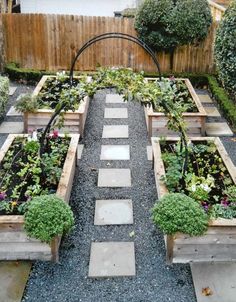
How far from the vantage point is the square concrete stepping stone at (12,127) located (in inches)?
298

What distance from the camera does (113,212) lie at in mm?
5223

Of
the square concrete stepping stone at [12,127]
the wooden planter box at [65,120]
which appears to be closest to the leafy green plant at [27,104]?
the wooden planter box at [65,120]

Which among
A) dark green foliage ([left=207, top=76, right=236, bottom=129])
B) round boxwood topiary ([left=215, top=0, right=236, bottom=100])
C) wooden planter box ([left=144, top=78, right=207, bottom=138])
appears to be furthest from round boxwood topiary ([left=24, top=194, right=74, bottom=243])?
round boxwood topiary ([left=215, top=0, right=236, bottom=100])

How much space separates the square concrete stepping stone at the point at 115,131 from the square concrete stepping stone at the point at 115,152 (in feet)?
1.52

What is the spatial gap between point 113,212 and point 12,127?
11.1 ft

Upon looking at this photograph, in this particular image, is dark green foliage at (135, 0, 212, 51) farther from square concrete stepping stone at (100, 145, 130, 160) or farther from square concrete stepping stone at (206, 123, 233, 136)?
square concrete stepping stone at (100, 145, 130, 160)

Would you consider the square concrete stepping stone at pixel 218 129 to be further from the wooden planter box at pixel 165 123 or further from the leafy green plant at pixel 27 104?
the leafy green plant at pixel 27 104

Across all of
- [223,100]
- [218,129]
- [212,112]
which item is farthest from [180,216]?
[223,100]

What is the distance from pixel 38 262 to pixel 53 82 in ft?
16.6

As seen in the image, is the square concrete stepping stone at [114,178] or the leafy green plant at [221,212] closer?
the leafy green plant at [221,212]

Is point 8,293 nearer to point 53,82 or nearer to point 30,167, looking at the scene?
point 30,167

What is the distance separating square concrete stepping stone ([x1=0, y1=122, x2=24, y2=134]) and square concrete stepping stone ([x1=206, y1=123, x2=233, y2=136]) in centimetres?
346

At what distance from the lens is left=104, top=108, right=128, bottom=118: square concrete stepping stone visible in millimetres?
8305

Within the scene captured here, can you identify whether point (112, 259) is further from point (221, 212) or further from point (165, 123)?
point (165, 123)
